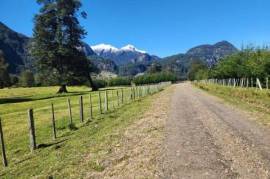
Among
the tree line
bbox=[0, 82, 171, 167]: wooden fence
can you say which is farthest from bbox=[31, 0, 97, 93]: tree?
the tree line

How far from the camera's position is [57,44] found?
175 feet

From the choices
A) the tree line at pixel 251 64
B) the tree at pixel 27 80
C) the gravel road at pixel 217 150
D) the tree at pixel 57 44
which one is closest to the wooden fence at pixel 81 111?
the gravel road at pixel 217 150

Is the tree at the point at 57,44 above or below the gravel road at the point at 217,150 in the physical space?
above

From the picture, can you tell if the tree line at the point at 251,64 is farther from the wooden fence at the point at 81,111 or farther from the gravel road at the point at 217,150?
the gravel road at the point at 217,150

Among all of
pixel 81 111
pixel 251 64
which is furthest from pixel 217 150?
pixel 251 64

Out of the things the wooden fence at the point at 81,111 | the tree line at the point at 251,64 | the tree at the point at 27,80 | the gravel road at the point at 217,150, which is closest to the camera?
the gravel road at the point at 217,150

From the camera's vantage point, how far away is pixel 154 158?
763 centimetres

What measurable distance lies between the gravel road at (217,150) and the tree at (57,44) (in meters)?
42.2

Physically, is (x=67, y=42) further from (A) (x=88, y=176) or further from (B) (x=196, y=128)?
(A) (x=88, y=176)

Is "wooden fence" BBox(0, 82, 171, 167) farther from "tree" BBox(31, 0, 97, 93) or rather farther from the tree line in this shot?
"tree" BBox(31, 0, 97, 93)

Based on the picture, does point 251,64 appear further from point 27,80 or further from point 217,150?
point 27,80

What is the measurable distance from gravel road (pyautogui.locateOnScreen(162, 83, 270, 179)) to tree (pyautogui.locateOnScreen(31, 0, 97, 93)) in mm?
42238

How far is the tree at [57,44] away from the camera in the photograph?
172 ft

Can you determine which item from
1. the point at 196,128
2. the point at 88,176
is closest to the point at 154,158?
the point at 88,176
